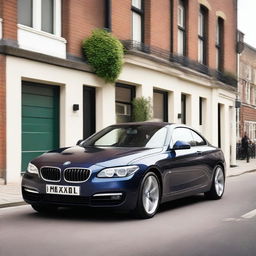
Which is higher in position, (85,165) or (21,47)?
(21,47)

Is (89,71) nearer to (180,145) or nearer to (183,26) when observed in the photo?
(180,145)

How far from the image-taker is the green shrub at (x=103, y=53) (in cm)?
1553

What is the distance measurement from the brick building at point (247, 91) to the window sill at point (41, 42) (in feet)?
81.4

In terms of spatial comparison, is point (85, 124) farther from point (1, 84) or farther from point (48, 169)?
point (48, 169)

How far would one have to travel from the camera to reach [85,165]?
738cm

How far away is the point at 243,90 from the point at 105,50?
25322mm

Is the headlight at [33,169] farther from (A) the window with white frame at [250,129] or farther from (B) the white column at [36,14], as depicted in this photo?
(A) the window with white frame at [250,129]

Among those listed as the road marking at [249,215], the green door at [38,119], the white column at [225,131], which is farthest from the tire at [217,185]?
the white column at [225,131]

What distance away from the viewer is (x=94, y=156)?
25.2 feet

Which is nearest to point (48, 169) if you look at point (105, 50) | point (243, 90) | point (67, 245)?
point (67, 245)

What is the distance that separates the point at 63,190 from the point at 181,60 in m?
15.0

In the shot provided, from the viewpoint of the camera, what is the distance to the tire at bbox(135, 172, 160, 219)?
7563mm

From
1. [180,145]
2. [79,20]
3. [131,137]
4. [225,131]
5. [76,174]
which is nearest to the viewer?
[76,174]

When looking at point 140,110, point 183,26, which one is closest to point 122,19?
point 140,110
